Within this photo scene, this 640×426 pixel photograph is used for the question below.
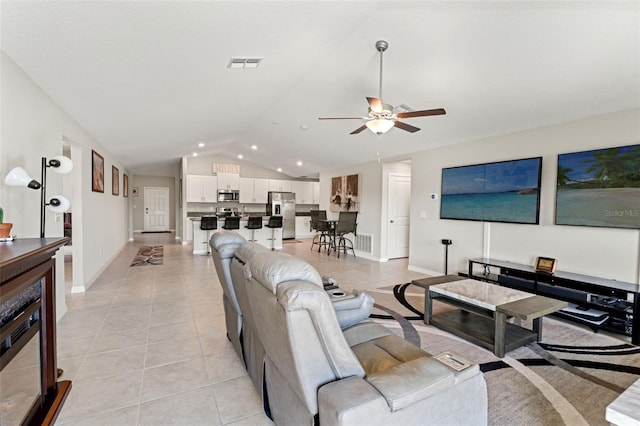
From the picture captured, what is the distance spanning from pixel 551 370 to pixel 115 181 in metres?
8.12

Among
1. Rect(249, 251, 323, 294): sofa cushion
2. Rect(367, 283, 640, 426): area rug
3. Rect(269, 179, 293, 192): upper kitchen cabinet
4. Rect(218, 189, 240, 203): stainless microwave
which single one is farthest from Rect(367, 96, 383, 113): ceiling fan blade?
Rect(269, 179, 293, 192): upper kitchen cabinet

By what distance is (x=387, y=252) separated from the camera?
7059 mm

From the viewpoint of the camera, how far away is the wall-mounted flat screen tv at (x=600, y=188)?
3.22 meters

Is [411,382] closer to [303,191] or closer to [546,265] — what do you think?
[546,265]

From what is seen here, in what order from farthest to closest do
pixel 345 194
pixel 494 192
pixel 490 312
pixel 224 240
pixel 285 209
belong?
1. pixel 285 209
2. pixel 345 194
3. pixel 494 192
4. pixel 490 312
5. pixel 224 240

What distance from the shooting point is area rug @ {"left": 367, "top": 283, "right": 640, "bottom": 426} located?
194 centimetres

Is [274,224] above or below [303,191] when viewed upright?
below

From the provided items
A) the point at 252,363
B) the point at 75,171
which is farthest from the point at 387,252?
the point at 75,171

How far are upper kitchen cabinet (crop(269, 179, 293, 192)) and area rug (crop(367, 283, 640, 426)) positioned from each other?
785 cm

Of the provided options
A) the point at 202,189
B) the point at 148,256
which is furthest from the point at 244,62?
the point at 202,189

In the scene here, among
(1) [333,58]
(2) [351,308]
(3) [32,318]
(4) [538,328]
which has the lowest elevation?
(4) [538,328]

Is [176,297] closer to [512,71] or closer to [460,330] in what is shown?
[460,330]

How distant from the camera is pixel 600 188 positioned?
3428mm

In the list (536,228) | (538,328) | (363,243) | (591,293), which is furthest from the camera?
(363,243)
